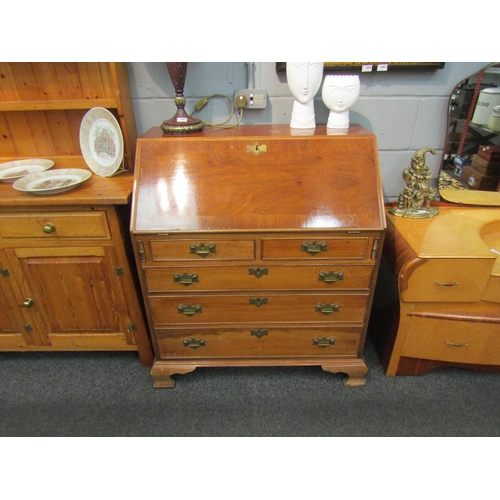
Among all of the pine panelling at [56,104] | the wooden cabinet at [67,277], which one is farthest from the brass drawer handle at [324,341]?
the pine panelling at [56,104]

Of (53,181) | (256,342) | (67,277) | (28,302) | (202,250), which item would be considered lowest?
(256,342)

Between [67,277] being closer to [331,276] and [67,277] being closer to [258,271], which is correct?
[258,271]

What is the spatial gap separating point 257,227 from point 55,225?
2.75 ft

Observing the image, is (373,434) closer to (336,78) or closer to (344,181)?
(344,181)

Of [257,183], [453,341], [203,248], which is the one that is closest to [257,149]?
[257,183]

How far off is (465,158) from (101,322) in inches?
79.1

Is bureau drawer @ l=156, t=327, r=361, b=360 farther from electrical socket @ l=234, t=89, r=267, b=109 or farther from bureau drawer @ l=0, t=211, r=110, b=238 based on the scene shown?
electrical socket @ l=234, t=89, r=267, b=109

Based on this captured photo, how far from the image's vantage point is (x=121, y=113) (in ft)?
4.89

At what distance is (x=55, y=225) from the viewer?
1.38 m

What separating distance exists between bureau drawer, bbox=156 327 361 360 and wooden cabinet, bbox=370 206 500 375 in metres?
0.26

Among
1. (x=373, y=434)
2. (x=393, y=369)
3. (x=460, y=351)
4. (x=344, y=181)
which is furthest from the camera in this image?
(x=393, y=369)

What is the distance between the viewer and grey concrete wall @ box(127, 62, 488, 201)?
5.22 feet

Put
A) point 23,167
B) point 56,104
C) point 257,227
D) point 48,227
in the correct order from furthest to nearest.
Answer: point 23,167, point 56,104, point 48,227, point 257,227

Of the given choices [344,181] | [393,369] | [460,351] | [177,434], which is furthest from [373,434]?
[344,181]
